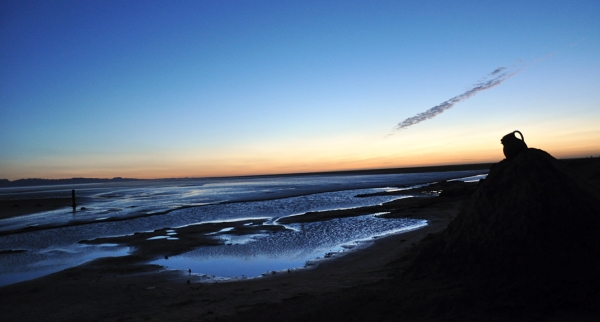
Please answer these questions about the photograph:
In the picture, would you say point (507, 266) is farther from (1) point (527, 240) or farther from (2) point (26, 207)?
(2) point (26, 207)

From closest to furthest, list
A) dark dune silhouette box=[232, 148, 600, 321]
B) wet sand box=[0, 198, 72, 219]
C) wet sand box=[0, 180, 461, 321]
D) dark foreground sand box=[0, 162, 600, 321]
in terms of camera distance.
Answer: dark dune silhouette box=[232, 148, 600, 321]
dark foreground sand box=[0, 162, 600, 321]
wet sand box=[0, 180, 461, 321]
wet sand box=[0, 198, 72, 219]

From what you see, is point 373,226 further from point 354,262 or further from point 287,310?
point 287,310

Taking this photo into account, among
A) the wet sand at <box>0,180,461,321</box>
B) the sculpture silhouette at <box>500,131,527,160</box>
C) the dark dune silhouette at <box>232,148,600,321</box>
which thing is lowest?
the wet sand at <box>0,180,461,321</box>

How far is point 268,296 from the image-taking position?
27.8 feet

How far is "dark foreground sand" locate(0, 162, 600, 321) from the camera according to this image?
5.97 meters

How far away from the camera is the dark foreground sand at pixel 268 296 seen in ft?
19.6

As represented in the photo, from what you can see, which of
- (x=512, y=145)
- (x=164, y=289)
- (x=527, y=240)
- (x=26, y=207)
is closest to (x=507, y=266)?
(x=527, y=240)

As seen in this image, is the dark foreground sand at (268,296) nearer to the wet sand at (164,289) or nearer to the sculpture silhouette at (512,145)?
the wet sand at (164,289)

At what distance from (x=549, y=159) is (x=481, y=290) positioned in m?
3.04

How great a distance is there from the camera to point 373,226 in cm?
1967

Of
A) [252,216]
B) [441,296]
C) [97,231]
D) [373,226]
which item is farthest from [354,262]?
[97,231]

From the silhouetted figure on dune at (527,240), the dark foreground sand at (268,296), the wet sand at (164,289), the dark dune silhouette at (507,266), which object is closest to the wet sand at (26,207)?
the wet sand at (164,289)

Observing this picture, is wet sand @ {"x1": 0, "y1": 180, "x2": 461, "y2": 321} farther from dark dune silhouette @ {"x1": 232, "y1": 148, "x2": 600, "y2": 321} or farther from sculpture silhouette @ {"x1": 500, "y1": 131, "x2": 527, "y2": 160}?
sculpture silhouette @ {"x1": 500, "y1": 131, "x2": 527, "y2": 160}

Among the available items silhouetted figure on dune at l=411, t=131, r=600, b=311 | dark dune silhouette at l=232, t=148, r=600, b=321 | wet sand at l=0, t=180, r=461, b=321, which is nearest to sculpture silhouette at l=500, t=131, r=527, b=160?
silhouetted figure on dune at l=411, t=131, r=600, b=311
